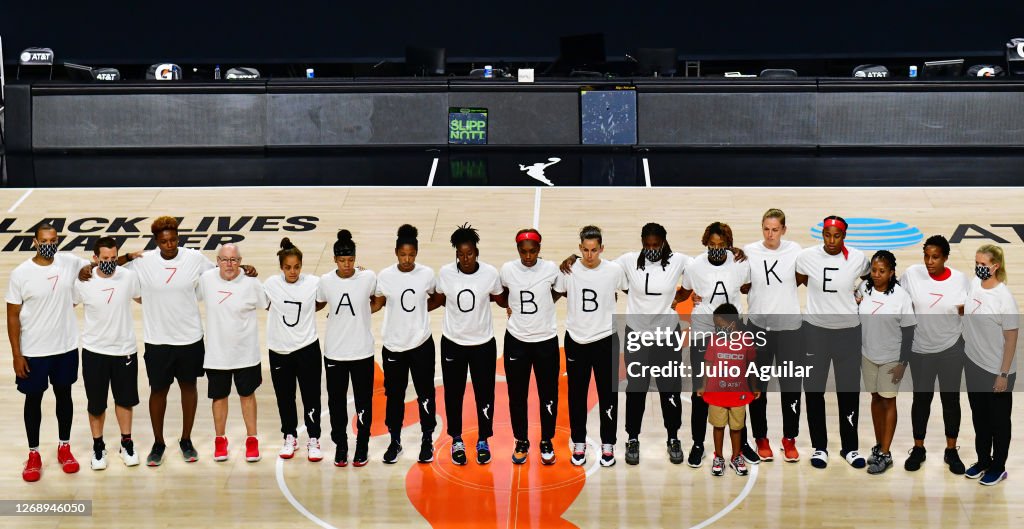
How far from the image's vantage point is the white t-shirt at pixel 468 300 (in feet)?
23.9

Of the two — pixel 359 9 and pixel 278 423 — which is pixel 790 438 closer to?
pixel 278 423

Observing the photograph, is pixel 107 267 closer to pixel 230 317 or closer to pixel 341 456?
pixel 230 317

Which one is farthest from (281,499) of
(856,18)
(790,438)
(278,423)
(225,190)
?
(856,18)

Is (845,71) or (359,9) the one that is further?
(359,9)

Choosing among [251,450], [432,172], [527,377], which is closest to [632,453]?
[527,377]

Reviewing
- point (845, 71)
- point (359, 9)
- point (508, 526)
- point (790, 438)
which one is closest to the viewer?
point (508, 526)

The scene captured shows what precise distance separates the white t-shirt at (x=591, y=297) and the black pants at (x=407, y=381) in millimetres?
881

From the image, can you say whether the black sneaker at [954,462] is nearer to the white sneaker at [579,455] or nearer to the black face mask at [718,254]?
the black face mask at [718,254]

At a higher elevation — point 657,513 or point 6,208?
point 6,208

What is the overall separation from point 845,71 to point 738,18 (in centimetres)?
208

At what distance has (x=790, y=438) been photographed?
761 cm

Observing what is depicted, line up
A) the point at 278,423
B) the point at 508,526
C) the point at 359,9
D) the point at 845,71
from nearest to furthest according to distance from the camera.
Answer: the point at 508,526 < the point at 278,423 < the point at 845,71 < the point at 359,9

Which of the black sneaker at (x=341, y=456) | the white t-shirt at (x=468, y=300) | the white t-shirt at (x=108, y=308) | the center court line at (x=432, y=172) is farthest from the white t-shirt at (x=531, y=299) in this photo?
the center court line at (x=432, y=172)

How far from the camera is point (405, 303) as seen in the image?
7266 mm
